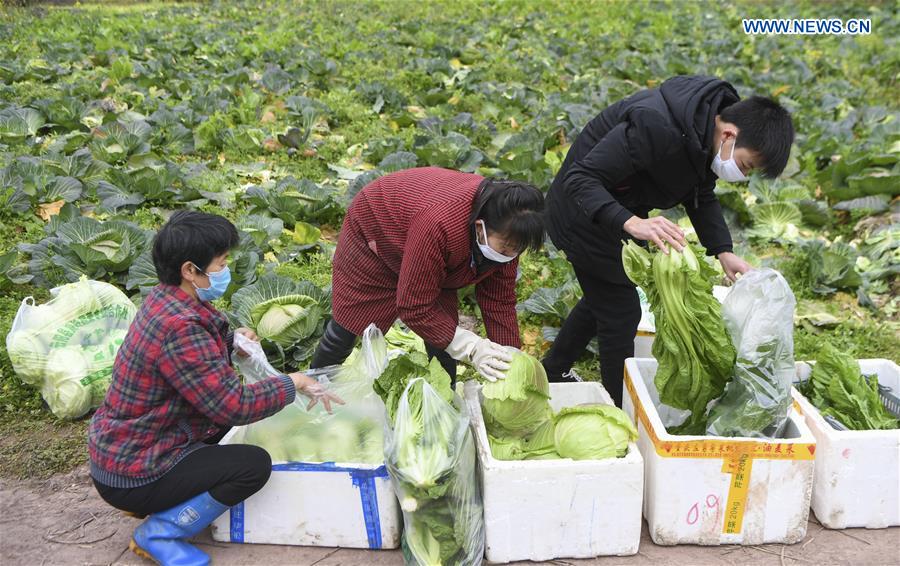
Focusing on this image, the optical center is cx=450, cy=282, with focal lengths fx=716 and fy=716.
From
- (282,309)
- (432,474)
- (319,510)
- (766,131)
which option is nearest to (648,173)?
(766,131)

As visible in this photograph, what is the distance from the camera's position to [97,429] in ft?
8.00

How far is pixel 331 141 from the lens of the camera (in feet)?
24.4

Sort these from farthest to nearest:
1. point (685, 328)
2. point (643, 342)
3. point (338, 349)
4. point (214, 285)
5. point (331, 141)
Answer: point (331, 141) → point (643, 342) → point (338, 349) → point (685, 328) → point (214, 285)

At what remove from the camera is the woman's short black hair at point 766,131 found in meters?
2.62

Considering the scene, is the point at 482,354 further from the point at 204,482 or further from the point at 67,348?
the point at 67,348

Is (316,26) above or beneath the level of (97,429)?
above

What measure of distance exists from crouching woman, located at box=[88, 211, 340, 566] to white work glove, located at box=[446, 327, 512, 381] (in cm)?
66

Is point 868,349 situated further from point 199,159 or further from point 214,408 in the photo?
point 199,159

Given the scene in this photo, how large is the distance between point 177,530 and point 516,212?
1.65 m

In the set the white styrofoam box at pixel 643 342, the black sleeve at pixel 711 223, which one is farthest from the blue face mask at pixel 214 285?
the white styrofoam box at pixel 643 342

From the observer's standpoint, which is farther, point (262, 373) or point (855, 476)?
point (262, 373)

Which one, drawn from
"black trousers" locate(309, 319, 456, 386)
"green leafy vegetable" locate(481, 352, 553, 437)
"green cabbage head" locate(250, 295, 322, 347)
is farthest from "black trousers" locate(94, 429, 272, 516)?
"green cabbage head" locate(250, 295, 322, 347)

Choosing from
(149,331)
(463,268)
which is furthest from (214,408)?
(463,268)

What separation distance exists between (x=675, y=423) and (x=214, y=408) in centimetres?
190
